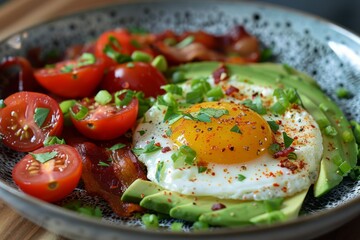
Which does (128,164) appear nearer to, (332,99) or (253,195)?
(253,195)

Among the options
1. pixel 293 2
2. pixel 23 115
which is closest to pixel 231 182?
pixel 23 115

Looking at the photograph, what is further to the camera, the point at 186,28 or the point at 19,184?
the point at 186,28

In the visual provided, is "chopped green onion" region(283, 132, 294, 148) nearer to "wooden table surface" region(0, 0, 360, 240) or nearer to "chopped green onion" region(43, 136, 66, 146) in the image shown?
"wooden table surface" region(0, 0, 360, 240)

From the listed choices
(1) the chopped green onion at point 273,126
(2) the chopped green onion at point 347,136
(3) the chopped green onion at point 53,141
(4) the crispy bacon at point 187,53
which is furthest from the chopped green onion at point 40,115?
(2) the chopped green onion at point 347,136

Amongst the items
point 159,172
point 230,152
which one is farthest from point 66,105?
point 230,152

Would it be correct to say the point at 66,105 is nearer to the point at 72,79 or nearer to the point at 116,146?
the point at 72,79

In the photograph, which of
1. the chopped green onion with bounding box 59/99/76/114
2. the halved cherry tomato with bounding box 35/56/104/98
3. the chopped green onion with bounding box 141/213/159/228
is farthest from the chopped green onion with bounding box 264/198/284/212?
the halved cherry tomato with bounding box 35/56/104/98

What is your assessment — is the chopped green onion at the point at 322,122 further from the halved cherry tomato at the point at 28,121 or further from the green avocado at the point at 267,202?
the halved cherry tomato at the point at 28,121
